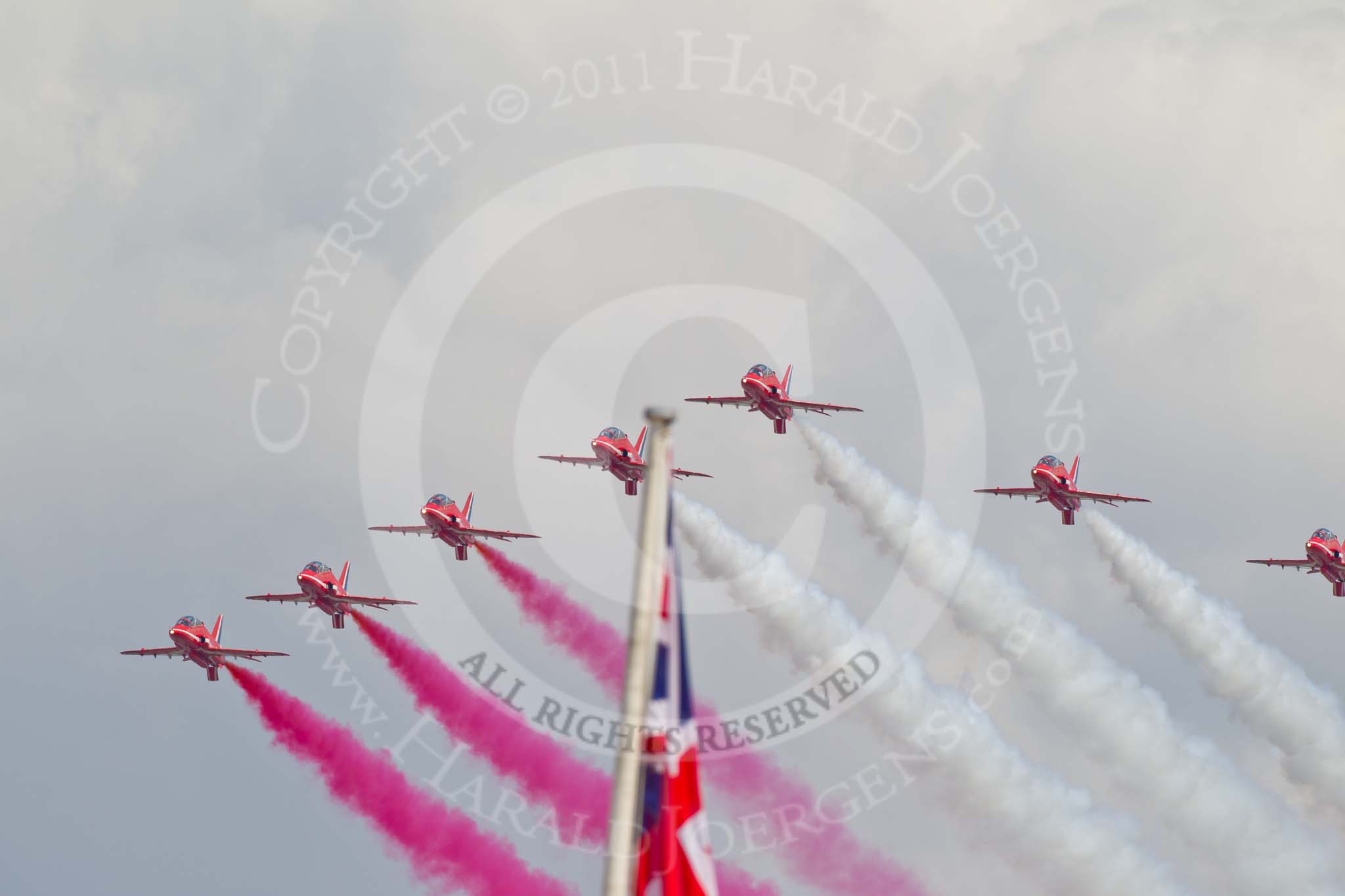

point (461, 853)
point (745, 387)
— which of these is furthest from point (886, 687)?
point (461, 853)

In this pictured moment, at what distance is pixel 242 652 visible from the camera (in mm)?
152500

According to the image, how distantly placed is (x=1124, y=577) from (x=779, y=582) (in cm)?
2648

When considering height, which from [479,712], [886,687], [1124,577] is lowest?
[479,712]

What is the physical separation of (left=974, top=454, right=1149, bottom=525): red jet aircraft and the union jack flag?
308ft

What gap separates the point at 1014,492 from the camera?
144000mm

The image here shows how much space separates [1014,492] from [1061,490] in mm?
4543

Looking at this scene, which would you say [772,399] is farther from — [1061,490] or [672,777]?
[672,777]

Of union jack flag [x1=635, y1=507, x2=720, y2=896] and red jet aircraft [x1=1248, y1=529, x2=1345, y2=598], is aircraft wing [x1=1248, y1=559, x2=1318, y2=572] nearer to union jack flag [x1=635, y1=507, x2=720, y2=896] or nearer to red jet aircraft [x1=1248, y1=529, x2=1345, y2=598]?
red jet aircraft [x1=1248, y1=529, x2=1345, y2=598]

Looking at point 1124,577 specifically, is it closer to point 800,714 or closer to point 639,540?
point 800,714

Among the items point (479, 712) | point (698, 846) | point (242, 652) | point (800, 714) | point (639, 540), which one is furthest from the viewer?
point (242, 652)

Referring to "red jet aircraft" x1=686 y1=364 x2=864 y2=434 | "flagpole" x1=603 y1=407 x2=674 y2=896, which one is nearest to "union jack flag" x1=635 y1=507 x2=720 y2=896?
"flagpole" x1=603 y1=407 x2=674 y2=896

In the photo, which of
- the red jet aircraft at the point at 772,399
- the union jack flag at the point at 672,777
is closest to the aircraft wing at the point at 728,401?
the red jet aircraft at the point at 772,399

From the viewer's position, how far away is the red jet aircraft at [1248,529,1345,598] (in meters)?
140

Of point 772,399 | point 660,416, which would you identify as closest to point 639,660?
point 660,416
